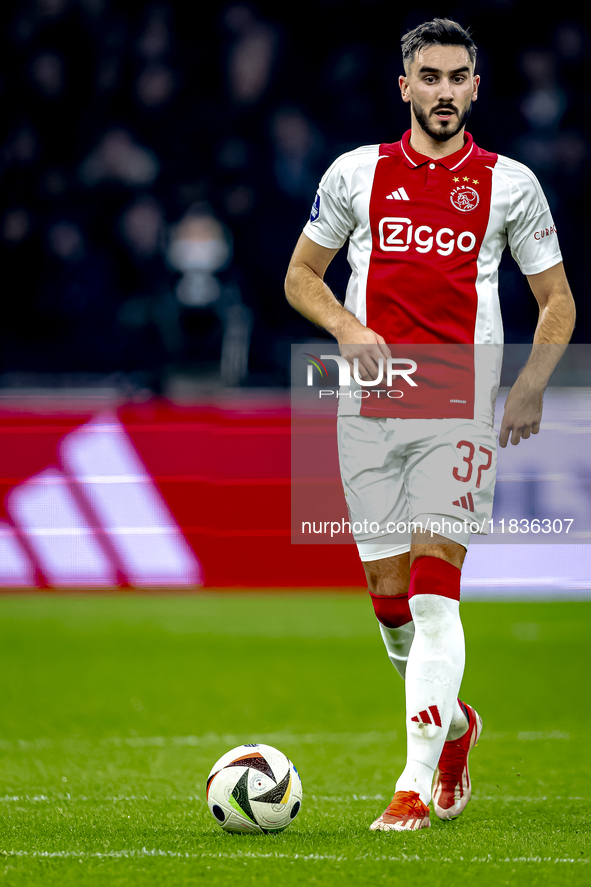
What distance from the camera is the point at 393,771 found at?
160 inches

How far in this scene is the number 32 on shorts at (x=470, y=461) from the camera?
3.04 meters

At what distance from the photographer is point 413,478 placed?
3.11 meters

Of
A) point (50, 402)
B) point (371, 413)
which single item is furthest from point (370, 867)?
point (50, 402)

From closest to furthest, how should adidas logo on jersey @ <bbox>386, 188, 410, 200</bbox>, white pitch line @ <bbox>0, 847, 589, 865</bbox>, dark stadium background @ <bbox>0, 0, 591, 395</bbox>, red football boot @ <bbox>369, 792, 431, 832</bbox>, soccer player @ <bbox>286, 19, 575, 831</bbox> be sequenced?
1. white pitch line @ <bbox>0, 847, 589, 865</bbox>
2. red football boot @ <bbox>369, 792, 431, 832</bbox>
3. soccer player @ <bbox>286, 19, 575, 831</bbox>
4. adidas logo on jersey @ <bbox>386, 188, 410, 200</bbox>
5. dark stadium background @ <bbox>0, 0, 591, 395</bbox>

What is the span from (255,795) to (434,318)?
132 cm

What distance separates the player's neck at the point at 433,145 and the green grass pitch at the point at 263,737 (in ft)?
5.91

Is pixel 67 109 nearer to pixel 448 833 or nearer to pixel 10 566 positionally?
pixel 10 566

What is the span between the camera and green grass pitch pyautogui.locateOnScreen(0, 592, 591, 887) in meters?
2.64

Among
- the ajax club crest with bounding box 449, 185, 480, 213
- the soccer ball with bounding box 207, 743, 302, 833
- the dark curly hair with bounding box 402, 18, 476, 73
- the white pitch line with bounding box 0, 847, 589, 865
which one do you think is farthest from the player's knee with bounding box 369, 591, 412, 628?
the dark curly hair with bounding box 402, 18, 476, 73

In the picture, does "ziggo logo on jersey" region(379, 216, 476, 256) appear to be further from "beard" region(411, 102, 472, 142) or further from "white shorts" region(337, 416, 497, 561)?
"white shorts" region(337, 416, 497, 561)

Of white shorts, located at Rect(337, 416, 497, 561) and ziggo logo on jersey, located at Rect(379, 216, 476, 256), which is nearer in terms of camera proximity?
white shorts, located at Rect(337, 416, 497, 561)

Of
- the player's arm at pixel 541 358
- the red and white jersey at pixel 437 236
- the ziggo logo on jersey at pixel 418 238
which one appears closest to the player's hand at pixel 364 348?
the red and white jersey at pixel 437 236

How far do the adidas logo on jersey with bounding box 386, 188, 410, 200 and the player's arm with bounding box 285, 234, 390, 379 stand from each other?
0.27 m

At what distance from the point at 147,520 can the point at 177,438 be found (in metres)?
0.60
